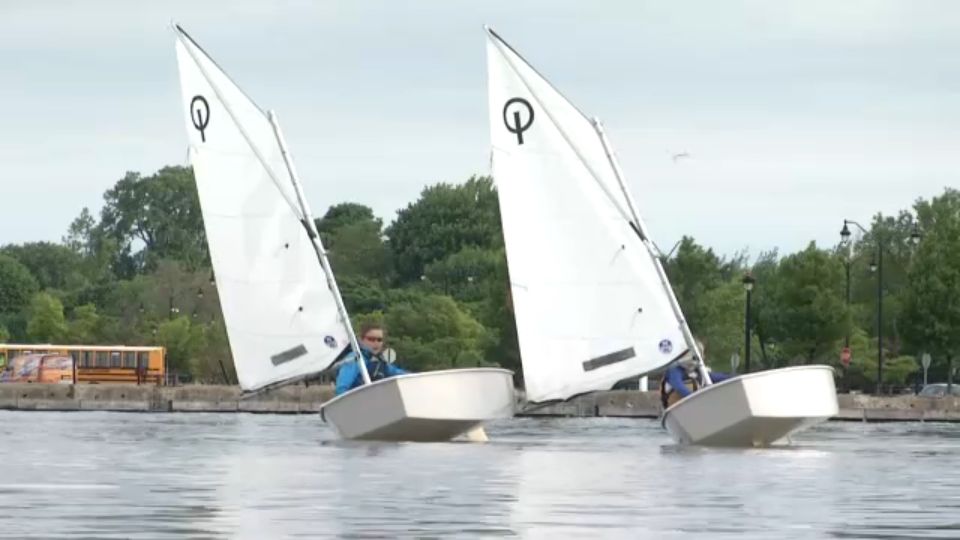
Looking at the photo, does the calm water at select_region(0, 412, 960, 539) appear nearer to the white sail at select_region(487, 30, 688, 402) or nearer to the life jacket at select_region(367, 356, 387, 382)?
the life jacket at select_region(367, 356, 387, 382)

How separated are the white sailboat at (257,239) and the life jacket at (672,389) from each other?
245 inches

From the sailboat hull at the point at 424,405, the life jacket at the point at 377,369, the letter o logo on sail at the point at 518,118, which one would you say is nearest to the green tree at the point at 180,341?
the life jacket at the point at 377,369

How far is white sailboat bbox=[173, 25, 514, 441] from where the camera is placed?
52625mm

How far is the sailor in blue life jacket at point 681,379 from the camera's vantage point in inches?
1937

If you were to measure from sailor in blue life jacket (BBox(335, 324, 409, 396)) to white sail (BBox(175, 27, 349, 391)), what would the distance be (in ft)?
3.51

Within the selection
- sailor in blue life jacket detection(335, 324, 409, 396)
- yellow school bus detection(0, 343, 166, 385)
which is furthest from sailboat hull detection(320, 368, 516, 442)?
yellow school bus detection(0, 343, 166, 385)

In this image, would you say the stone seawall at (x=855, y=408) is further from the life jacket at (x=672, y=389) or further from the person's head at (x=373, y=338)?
the person's head at (x=373, y=338)

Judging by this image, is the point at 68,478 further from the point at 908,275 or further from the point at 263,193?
the point at 908,275

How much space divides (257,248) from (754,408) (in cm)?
1257

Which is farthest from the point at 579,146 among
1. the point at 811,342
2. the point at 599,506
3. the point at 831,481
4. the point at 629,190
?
the point at 811,342

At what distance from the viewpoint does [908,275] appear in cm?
12044

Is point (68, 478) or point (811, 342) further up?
point (811, 342)

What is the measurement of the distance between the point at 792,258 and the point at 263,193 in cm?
7009

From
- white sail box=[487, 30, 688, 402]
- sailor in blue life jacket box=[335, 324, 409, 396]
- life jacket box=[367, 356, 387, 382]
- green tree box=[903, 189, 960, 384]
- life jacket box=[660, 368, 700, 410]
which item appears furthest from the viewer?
green tree box=[903, 189, 960, 384]
